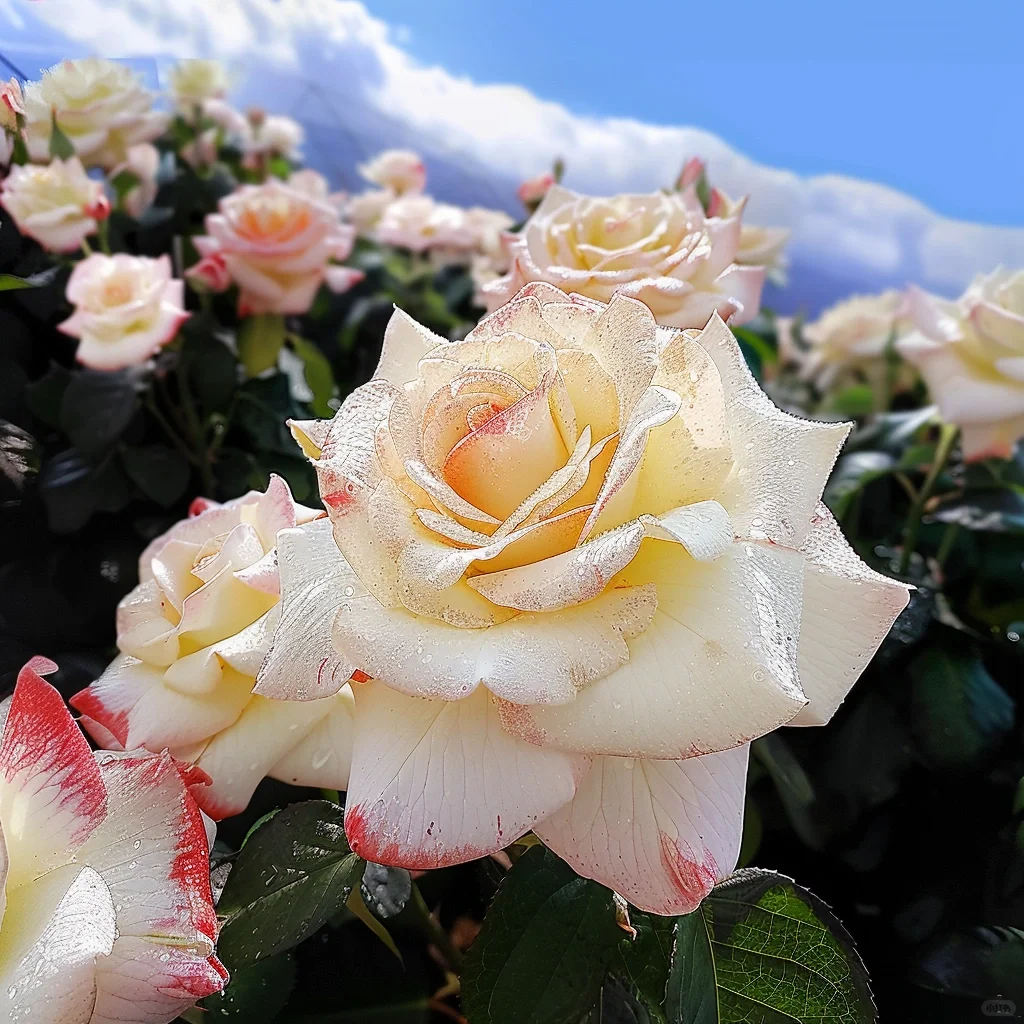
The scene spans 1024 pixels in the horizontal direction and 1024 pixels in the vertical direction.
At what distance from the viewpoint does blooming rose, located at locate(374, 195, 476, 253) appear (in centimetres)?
104

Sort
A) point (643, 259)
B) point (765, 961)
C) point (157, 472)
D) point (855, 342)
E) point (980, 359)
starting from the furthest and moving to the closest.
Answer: point (855, 342) → point (157, 472) → point (980, 359) → point (643, 259) → point (765, 961)

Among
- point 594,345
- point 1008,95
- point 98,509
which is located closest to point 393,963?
point 594,345

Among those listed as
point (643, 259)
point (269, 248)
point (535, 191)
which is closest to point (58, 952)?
point (643, 259)

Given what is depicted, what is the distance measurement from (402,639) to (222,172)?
996 mm

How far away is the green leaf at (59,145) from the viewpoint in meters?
0.58

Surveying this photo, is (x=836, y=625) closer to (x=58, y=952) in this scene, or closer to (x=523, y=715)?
(x=523, y=715)

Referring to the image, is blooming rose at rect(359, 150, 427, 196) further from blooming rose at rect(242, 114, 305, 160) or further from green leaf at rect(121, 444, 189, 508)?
green leaf at rect(121, 444, 189, 508)

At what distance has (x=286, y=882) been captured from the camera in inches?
10.9

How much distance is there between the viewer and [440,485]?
22 centimetres

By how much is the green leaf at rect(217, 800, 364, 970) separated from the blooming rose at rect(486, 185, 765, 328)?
0.79 feet

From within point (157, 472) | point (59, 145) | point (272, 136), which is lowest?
point (157, 472)

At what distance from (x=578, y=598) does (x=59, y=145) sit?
58 cm

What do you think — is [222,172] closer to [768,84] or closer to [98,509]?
[98,509]

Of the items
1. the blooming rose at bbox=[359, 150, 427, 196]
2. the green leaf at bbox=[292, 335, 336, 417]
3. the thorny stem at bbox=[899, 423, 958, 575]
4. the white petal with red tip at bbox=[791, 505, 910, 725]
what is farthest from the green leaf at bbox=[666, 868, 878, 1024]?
the blooming rose at bbox=[359, 150, 427, 196]
